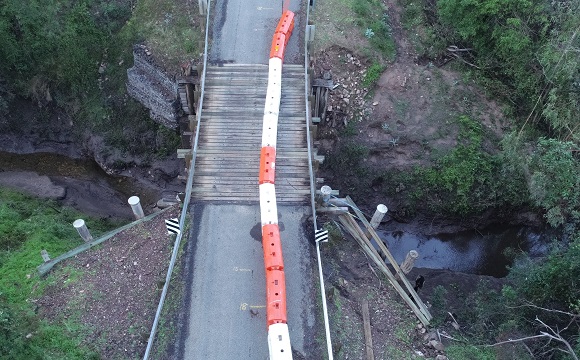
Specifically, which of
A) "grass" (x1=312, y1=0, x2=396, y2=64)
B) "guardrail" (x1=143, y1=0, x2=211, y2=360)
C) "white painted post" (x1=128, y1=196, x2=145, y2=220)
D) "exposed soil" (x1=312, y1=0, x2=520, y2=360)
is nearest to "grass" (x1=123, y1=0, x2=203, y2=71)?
"guardrail" (x1=143, y1=0, x2=211, y2=360)

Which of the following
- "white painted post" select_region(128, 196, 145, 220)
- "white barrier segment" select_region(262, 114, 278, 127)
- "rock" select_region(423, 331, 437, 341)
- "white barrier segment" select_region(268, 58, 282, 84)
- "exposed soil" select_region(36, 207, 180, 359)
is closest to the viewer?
"exposed soil" select_region(36, 207, 180, 359)

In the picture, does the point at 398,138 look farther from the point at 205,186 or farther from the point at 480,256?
the point at 205,186

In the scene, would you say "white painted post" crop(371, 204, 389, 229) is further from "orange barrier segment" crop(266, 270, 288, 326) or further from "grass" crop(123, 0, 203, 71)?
"grass" crop(123, 0, 203, 71)

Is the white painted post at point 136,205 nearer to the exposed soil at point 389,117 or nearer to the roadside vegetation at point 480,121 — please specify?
the exposed soil at point 389,117

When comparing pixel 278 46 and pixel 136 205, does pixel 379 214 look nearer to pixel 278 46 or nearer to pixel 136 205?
pixel 278 46

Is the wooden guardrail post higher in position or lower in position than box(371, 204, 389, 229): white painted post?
lower

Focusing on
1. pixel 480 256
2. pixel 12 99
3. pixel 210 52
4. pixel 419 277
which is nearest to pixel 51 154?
pixel 12 99

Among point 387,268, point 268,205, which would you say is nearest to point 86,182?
point 268,205
